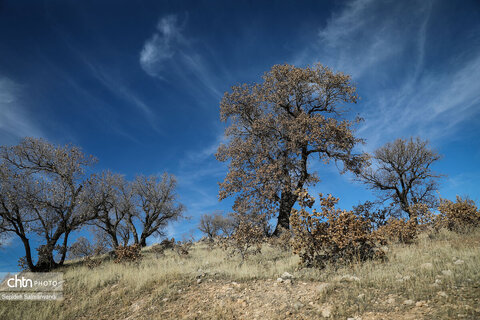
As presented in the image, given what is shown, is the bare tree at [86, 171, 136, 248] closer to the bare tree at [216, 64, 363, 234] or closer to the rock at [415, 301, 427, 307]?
the bare tree at [216, 64, 363, 234]

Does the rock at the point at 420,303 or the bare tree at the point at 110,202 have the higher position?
the bare tree at the point at 110,202

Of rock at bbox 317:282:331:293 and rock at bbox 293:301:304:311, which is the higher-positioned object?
rock at bbox 317:282:331:293

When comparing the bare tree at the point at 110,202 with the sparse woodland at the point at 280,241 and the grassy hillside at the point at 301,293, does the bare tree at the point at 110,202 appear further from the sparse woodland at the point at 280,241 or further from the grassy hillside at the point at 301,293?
the grassy hillside at the point at 301,293

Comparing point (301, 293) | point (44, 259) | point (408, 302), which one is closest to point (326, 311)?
point (301, 293)

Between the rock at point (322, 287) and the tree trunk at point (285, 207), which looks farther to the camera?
the tree trunk at point (285, 207)

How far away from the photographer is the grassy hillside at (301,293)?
457 centimetres

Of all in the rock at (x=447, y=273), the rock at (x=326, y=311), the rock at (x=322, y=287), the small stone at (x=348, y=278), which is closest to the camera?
the rock at (x=326, y=311)

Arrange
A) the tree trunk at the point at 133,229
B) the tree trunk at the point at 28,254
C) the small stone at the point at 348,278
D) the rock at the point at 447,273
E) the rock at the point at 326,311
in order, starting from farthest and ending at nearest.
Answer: the tree trunk at the point at 133,229
the tree trunk at the point at 28,254
the small stone at the point at 348,278
the rock at the point at 447,273
the rock at the point at 326,311

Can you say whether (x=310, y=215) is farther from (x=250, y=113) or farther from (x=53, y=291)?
(x=250, y=113)

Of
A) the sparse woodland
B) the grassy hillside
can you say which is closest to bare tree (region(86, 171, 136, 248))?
the sparse woodland

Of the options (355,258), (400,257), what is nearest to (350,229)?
(355,258)

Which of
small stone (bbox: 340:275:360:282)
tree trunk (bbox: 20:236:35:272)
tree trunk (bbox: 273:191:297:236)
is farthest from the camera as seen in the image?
tree trunk (bbox: 273:191:297:236)

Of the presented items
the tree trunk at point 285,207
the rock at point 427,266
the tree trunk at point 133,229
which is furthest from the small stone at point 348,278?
the tree trunk at point 133,229

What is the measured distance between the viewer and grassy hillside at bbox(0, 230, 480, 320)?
4574mm
